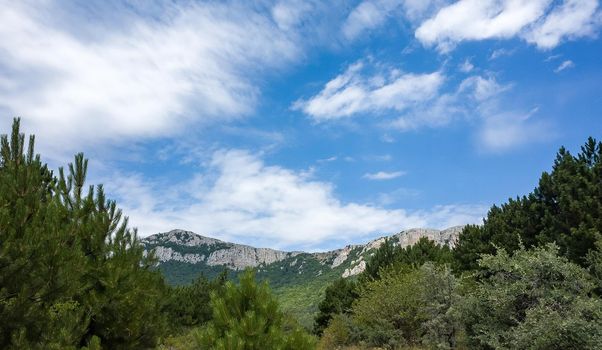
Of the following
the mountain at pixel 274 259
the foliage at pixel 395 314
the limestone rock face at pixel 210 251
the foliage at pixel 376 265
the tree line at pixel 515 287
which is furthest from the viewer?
the limestone rock face at pixel 210 251

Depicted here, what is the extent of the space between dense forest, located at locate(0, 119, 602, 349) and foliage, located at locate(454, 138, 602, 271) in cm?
8

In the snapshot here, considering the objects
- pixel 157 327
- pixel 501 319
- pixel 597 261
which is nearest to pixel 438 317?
pixel 501 319

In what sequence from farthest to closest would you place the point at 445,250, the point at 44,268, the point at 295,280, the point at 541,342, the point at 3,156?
1. the point at 295,280
2. the point at 445,250
3. the point at 541,342
4. the point at 3,156
5. the point at 44,268

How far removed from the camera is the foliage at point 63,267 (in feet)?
22.6

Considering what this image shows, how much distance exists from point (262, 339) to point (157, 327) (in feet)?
21.1

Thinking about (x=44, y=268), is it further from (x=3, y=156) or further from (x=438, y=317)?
(x=438, y=317)

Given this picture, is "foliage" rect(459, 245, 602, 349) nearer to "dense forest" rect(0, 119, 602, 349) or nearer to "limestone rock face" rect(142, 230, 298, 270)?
"dense forest" rect(0, 119, 602, 349)

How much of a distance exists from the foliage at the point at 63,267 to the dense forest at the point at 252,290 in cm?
2

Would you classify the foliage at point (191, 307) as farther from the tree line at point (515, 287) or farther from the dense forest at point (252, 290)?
the tree line at point (515, 287)

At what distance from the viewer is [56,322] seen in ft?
25.4

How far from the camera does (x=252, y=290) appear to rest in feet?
27.6

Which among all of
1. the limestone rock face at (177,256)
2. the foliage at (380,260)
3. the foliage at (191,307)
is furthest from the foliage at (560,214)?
the limestone rock face at (177,256)

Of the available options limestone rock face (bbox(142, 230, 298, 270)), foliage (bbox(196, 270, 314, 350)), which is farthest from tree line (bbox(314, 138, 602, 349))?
limestone rock face (bbox(142, 230, 298, 270))

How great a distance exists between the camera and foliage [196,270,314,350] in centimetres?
778
